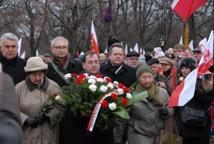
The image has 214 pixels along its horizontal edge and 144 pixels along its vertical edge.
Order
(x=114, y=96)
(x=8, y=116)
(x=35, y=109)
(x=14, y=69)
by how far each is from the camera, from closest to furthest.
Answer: (x=8, y=116) → (x=114, y=96) → (x=35, y=109) → (x=14, y=69)

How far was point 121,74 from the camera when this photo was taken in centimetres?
713

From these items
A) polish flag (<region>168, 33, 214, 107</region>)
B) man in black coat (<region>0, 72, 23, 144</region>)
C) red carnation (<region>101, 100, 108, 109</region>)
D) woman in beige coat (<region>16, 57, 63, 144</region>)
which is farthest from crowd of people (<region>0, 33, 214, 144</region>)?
man in black coat (<region>0, 72, 23, 144</region>)

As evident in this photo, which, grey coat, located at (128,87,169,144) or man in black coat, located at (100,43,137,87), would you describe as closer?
grey coat, located at (128,87,169,144)

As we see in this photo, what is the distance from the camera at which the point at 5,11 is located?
101 feet

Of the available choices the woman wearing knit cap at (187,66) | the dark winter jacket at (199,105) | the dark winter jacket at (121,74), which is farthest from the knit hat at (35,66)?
the woman wearing knit cap at (187,66)

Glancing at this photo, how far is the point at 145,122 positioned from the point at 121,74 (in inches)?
48.0

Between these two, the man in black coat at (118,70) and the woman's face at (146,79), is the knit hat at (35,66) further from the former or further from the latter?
the man in black coat at (118,70)

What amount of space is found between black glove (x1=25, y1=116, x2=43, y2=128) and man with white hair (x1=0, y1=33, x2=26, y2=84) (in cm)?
118

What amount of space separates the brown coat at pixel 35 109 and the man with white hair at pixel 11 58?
33.1 inches

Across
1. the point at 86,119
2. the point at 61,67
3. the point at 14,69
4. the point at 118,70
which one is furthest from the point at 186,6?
the point at 14,69

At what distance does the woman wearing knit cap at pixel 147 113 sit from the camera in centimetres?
612

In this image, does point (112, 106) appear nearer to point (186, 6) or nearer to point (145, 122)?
point (145, 122)

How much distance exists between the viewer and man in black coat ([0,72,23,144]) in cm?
123

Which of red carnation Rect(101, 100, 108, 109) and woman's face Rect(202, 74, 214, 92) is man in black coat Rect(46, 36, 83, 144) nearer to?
red carnation Rect(101, 100, 108, 109)
